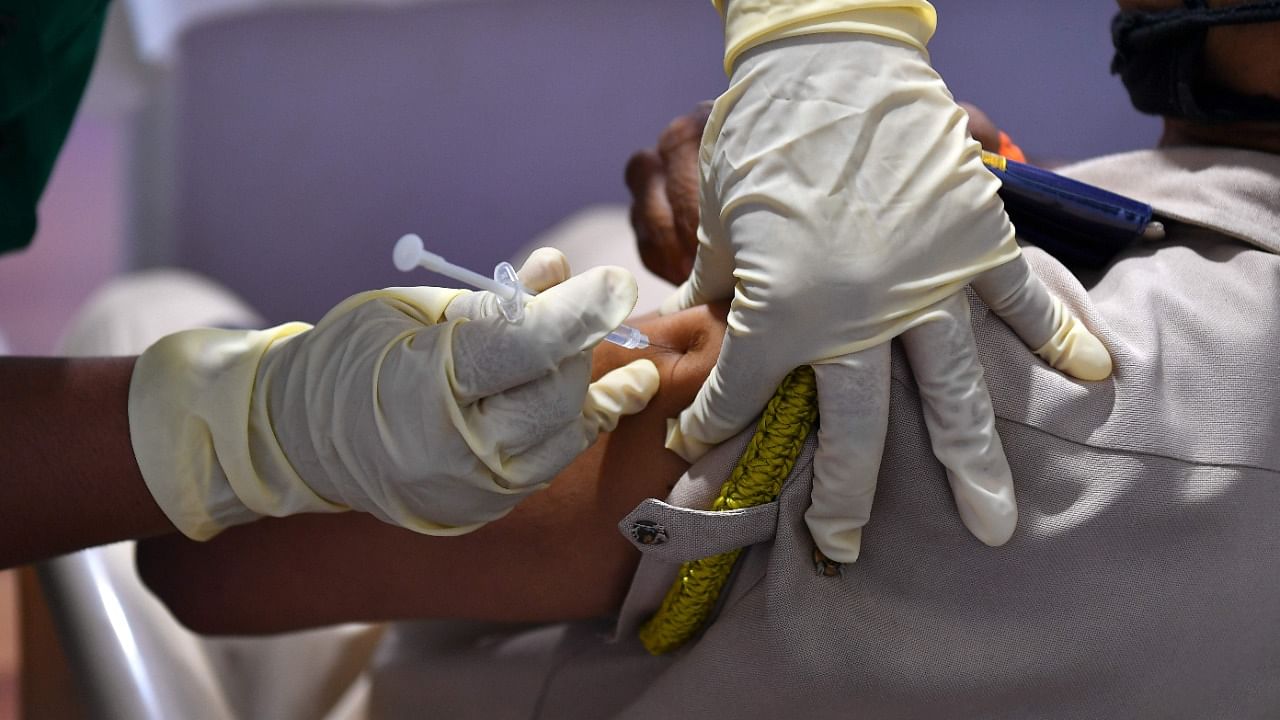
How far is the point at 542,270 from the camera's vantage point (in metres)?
0.84

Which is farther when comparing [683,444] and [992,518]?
[683,444]

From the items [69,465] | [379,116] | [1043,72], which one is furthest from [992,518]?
[379,116]

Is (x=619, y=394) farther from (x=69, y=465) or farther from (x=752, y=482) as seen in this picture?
(x=69, y=465)

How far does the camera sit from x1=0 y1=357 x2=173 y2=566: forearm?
32.2 inches

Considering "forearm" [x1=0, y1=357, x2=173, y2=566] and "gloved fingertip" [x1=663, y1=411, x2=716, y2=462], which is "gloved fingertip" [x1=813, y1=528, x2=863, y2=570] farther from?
"forearm" [x1=0, y1=357, x2=173, y2=566]

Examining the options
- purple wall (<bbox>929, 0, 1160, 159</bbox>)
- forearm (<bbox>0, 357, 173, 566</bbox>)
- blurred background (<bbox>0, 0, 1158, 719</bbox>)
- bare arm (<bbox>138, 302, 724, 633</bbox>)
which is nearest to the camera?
forearm (<bbox>0, 357, 173, 566</bbox>)

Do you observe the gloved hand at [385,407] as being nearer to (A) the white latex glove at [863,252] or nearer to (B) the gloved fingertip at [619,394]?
(B) the gloved fingertip at [619,394]

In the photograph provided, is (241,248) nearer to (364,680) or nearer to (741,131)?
(364,680)

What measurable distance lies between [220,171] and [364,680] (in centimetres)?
143

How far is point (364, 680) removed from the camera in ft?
4.17

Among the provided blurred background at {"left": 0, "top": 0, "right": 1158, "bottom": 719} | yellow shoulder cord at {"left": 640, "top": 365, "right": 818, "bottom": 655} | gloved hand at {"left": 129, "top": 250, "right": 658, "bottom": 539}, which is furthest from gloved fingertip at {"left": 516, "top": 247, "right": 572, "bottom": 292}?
blurred background at {"left": 0, "top": 0, "right": 1158, "bottom": 719}

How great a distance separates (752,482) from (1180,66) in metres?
0.63

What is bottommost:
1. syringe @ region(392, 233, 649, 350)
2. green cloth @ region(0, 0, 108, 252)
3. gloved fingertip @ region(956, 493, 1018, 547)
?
gloved fingertip @ region(956, 493, 1018, 547)

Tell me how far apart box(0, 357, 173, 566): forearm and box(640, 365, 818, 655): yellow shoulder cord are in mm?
487
